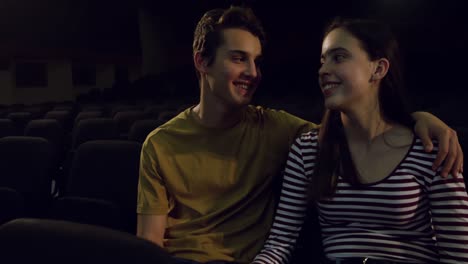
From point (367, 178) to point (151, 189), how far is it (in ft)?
2.29

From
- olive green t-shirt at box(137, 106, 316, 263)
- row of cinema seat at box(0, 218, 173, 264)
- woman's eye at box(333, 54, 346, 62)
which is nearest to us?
row of cinema seat at box(0, 218, 173, 264)

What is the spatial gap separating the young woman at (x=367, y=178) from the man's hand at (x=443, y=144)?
0.03 metres

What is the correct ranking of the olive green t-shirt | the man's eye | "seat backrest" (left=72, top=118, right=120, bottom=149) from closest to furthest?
the olive green t-shirt → the man's eye → "seat backrest" (left=72, top=118, right=120, bottom=149)

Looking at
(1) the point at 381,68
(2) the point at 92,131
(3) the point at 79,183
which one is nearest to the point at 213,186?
(1) the point at 381,68

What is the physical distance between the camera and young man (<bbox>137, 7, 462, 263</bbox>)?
1.57 metres

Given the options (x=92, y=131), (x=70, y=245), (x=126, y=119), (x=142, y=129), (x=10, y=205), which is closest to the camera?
(x=70, y=245)

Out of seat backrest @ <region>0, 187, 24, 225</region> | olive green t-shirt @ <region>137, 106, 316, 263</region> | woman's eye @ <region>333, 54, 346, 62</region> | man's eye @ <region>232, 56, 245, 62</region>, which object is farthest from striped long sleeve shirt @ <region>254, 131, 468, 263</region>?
seat backrest @ <region>0, 187, 24, 225</region>

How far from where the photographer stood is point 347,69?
136 centimetres

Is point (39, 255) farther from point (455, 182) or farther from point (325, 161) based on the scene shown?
point (455, 182)

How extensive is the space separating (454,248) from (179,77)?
57.4ft

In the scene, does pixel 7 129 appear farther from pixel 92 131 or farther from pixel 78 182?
pixel 78 182

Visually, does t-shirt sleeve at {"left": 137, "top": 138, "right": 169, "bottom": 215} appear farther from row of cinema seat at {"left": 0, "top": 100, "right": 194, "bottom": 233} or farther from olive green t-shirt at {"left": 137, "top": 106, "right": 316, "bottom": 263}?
row of cinema seat at {"left": 0, "top": 100, "right": 194, "bottom": 233}

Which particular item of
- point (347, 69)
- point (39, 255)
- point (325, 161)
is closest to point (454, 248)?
point (325, 161)

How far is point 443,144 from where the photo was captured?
125cm
